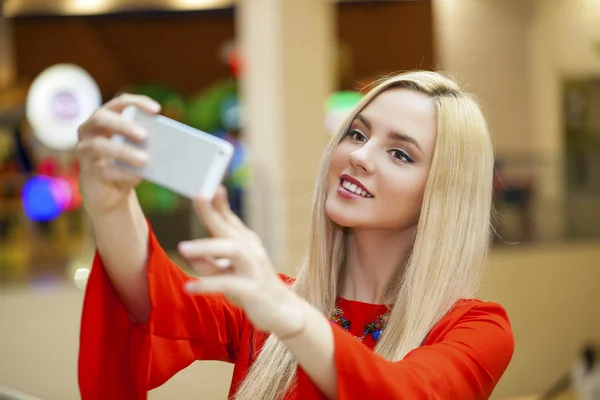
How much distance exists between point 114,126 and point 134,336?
0.41 m

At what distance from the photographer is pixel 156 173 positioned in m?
1.10

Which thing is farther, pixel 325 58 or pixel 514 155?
pixel 514 155

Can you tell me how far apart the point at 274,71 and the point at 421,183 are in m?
6.14

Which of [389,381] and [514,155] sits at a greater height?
[389,381]

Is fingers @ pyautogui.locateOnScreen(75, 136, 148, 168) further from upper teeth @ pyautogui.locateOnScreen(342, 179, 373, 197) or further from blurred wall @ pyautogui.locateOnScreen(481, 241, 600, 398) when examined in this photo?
blurred wall @ pyautogui.locateOnScreen(481, 241, 600, 398)

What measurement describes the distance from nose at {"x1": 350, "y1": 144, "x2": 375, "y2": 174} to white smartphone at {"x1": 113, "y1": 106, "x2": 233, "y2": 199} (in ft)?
1.23

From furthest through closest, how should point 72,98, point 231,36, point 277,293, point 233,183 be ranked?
1. point 231,36
2. point 72,98
3. point 233,183
4. point 277,293

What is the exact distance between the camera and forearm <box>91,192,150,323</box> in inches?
50.5

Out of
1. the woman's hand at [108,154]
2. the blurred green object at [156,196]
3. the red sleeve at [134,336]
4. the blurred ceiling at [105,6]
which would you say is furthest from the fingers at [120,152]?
the blurred ceiling at [105,6]

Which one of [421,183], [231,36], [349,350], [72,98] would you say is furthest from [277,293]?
[231,36]

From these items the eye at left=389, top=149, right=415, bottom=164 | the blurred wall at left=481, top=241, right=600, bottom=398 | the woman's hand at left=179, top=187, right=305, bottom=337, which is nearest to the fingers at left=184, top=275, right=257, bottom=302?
the woman's hand at left=179, top=187, right=305, bottom=337

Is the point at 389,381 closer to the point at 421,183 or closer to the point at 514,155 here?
the point at 421,183

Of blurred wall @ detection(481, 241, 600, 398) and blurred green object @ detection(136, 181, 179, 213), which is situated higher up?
blurred green object @ detection(136, 181, 179, 213)

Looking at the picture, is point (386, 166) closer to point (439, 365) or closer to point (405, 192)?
point (405, 192)
